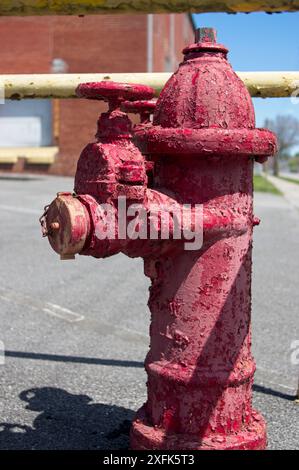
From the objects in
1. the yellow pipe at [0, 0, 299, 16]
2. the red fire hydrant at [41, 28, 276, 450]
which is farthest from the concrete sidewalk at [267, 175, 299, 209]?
the red fire hydrant at [41, 28, 276, 450]

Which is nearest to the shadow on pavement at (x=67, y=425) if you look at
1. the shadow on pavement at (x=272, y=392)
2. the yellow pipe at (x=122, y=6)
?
the shadow on pavement at (x=272, y=392)

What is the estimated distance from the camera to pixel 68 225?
1.45m

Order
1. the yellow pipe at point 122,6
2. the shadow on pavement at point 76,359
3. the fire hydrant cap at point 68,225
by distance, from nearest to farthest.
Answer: the fire hydrant cap at point 68,225
the yellow pipe at point 122,6
the shadow on pavement at point 76,359

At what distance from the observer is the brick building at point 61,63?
20.8m

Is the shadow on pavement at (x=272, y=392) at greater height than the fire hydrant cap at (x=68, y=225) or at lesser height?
lesser

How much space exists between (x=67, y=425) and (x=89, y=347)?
102 centimetres

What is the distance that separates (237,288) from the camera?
65.1 inches

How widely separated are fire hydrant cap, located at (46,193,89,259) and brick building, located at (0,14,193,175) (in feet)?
64.9

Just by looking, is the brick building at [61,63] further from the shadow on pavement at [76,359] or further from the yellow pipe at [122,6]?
the yellow pipe at [122,6]

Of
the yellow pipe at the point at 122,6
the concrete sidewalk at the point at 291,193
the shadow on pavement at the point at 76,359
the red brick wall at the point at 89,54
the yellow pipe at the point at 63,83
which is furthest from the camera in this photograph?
the red brick wall at the point at 89,54

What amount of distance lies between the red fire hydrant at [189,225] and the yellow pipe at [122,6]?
0.41 ft

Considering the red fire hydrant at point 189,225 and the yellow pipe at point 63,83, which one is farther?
the yellow pipe at point 63,83

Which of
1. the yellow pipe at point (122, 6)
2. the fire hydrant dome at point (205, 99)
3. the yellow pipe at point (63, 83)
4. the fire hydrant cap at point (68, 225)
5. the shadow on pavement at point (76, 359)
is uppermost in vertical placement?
the yellow pipe at point (122, 6)

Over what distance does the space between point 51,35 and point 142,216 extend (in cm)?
2123
